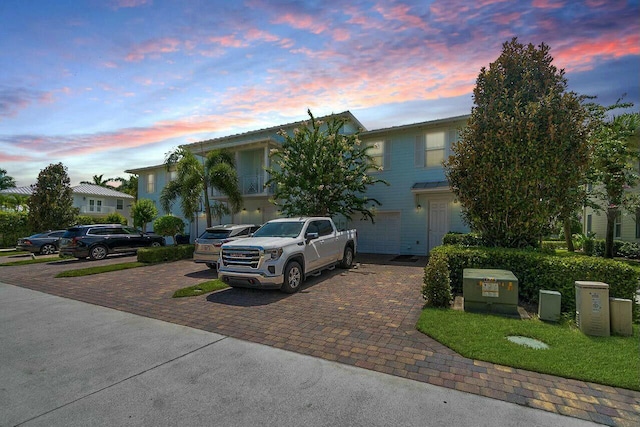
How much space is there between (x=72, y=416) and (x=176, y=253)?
1236cm

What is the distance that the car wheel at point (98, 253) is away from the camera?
48.9 ft

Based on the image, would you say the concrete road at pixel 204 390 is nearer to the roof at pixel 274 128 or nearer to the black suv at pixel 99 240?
the black suv at pixel 99 240

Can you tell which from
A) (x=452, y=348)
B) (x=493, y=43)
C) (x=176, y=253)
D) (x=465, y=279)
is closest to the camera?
(x=452, y=348)

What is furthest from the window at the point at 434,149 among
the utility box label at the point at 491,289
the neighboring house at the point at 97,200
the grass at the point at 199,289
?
the neighboring house at the point at 97,200

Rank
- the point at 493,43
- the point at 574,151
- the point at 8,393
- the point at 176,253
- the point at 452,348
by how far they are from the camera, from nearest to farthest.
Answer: the point at 8,393, the point at 452,348, the point at 574,151, the point at 493,43, the point at 176,253

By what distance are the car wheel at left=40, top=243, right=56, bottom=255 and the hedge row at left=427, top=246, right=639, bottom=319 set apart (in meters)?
21.8

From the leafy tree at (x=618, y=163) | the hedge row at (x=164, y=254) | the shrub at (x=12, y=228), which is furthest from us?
the shrub at (x=12, y=228)

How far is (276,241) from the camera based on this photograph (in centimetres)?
796

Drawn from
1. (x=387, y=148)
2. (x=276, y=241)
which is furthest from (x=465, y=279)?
(x=387, y=148)

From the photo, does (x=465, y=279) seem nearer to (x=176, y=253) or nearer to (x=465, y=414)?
(x=465, y=414)

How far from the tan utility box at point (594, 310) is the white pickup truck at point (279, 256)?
5598 millimetres

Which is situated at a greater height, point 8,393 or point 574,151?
point 574,151

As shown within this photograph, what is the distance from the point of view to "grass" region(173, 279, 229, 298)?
782cm

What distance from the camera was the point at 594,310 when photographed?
494 cm
